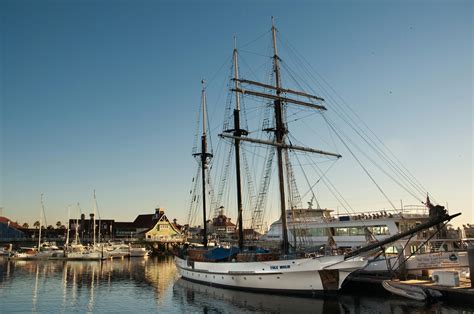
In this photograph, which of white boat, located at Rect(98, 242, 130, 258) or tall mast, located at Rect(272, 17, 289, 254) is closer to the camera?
tall mast, located at Rect(272, 17, 289, 254)

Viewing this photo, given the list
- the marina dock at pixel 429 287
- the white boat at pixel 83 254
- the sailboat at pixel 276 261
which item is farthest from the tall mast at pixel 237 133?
the white boat at pixel 83 254

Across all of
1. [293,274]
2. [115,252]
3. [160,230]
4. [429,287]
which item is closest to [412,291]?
[429,287]

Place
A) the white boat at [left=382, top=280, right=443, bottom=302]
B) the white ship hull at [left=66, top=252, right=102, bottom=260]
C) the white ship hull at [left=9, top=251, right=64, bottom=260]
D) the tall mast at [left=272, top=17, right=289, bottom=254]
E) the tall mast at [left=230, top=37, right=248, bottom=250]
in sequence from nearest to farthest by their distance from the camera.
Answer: the white boat at [left=382, top=280, right=443, bottom=302]
the tall mast at [left=272, top=17, right=289, bottom=254]
the tall mast at [left=230, top=37, right=248, bottom=250]
the white ship hull at [left=66, top=252, right=102, bottom=260]
the white ship hull at [left=9, top=251, right=64, bottom=260]

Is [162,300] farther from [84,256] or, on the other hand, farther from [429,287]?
[84,256]

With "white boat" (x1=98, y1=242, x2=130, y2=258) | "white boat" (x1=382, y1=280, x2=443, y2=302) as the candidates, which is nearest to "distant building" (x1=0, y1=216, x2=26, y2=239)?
"white boat" (x1=98, y1=242, x2=130, y2=258)

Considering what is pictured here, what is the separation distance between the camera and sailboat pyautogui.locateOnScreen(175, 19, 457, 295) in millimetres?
29342

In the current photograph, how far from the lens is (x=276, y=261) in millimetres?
31328

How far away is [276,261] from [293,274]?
1.71 m

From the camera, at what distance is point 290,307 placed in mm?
27203

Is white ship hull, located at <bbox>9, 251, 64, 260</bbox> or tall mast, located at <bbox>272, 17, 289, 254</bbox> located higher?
tall mast, located at <bbox>272, 17, 289, 254</bbox>

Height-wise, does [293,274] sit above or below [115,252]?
above

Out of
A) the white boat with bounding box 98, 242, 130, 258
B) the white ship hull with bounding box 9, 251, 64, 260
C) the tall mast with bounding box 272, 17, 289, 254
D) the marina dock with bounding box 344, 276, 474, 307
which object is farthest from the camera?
the white boat with bounding box 98, 242, 130, 258

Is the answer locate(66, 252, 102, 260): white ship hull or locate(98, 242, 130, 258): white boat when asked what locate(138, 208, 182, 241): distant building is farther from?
locate(66, 252, 102, 260): white ship hull

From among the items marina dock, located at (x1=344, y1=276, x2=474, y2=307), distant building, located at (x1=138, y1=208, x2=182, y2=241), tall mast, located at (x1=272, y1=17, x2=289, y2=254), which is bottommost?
marina dock, located at (x1=344, y1=276, x2=474, y2=307)
